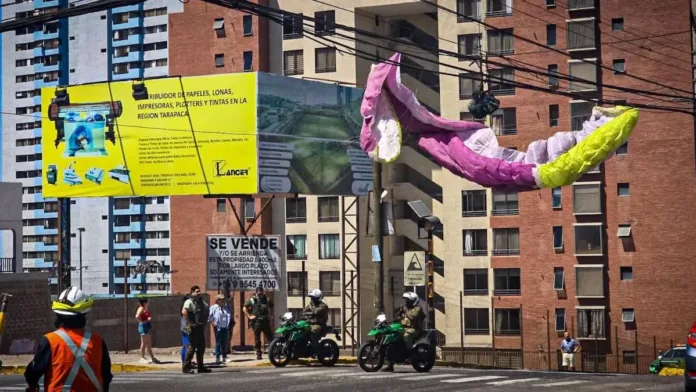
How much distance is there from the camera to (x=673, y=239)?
7362 centimetres

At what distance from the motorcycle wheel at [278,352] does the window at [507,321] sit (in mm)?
47475

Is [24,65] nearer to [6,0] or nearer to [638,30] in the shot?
[6,0]

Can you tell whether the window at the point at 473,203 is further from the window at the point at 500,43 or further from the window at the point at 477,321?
the window at the point at 500,43

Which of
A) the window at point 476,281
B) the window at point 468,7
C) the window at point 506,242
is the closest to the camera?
the window at point 506,242

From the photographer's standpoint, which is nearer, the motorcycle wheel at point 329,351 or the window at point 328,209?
the motorcycle wheel at point 329,351

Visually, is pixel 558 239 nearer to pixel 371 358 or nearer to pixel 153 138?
pixel 153 138

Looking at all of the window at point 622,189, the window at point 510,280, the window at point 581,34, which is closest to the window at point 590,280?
the window at point 510,280

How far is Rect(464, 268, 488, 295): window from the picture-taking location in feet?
255

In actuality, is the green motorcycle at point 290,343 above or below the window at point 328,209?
below

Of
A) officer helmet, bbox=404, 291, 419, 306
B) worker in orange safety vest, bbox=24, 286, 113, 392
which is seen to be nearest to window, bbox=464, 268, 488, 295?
officer helmet, bbox=404, 291, 419, 306

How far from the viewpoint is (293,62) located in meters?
83.6

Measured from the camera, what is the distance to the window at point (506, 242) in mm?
77312

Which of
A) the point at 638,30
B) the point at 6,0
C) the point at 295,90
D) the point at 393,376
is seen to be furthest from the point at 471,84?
the point at 6,0

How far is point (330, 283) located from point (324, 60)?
14.1 metres
